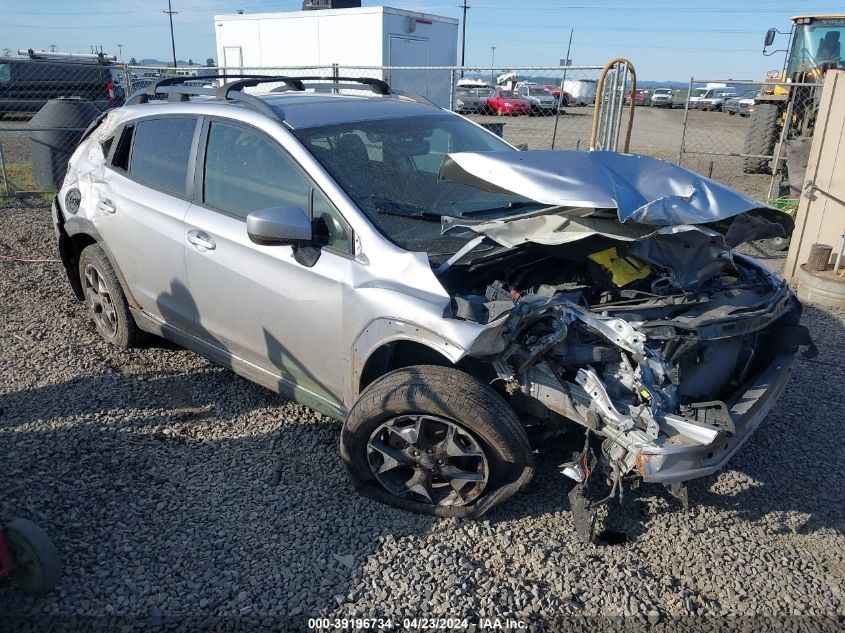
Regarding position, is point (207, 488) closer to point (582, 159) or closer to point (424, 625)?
point (424, 625)

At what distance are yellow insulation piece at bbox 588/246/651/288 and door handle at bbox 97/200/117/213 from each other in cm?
305

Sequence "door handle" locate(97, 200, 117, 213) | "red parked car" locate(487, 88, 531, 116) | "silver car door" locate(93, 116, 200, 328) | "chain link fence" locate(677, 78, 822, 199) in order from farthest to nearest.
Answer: "red parked car" locate(487, 88, 531, 116) < "chain link fence" locate(677, 78, 822, 199) < "door handle" locate(97, 200, 117, 213) < "silver car door" locate(93, 116, 200, 328)

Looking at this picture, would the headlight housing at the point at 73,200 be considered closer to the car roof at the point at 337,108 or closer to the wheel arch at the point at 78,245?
the wheel arch at the point at 78,245

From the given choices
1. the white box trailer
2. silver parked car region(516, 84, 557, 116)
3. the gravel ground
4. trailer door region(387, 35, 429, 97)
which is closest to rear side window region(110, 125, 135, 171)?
the gravel ground

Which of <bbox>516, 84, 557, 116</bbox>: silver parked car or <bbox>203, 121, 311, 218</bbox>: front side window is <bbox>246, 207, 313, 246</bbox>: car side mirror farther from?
<bbox>516, 84, 557, 116</bbox>: silver parked car

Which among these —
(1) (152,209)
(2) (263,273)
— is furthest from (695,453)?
(1) (152,209)

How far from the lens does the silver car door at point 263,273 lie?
3287 mm

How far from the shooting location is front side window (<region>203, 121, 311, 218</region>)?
11.3 ft

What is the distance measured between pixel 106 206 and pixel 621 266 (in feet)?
10.8

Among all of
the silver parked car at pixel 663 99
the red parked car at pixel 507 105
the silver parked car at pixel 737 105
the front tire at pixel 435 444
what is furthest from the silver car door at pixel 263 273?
the silver parked car at pixel 663 99

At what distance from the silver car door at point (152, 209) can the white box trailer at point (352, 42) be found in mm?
9472

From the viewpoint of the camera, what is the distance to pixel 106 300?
486cm

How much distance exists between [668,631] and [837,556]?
99 centimetres

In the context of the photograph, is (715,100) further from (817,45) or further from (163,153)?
(163,153)
